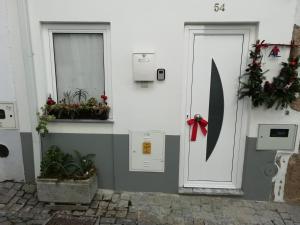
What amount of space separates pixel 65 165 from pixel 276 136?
299 centimetres

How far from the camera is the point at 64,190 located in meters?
3.31

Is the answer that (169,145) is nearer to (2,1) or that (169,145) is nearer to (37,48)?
(37,48)

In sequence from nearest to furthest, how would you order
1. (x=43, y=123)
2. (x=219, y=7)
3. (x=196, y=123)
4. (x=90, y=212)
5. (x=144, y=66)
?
(x=219, y=7), (x=144, y=66), (x=90, y=212), (x=43, y=123), (x=196, y=123)

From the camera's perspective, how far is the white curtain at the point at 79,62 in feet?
11.4

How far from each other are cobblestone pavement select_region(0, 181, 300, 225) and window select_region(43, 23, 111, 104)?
152 centimetres

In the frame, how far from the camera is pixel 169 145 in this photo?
356 cm

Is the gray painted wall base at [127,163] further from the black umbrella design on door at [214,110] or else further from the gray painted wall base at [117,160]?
the black umbrella design on door at [214,110]

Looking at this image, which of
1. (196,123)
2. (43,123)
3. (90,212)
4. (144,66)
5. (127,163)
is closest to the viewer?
(144,66)

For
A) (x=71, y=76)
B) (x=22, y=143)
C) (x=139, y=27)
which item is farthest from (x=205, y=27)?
(x=22, y=143)

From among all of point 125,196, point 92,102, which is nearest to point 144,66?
point 92,102

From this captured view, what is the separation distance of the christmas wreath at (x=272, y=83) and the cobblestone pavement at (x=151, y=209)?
4.85 ft

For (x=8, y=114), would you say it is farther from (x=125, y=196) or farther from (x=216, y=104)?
(x=216, y=104)

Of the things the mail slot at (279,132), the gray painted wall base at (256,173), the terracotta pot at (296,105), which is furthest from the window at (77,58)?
the terracotta pot at (296,105)

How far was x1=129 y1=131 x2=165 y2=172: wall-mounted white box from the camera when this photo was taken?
11.6 feet
